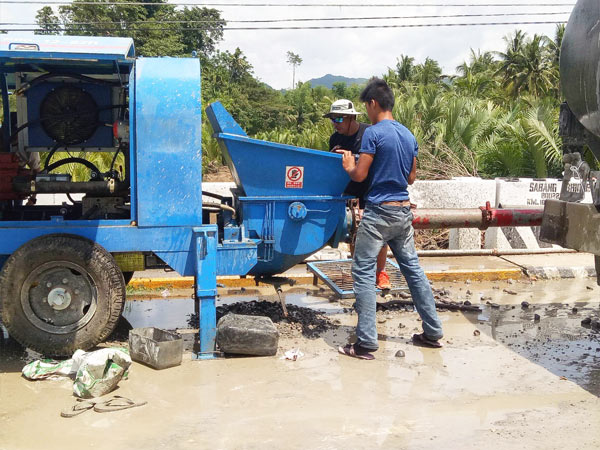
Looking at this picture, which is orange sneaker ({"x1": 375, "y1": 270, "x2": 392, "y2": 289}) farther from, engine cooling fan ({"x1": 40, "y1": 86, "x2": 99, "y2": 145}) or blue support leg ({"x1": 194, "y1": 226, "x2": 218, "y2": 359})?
engine cooling fan ({"x1": 40, "y1": 86, "x2": 99, "y2": 145})

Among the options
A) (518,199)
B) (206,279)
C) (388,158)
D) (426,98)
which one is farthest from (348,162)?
(426,98)

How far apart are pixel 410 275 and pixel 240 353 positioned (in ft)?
5.03

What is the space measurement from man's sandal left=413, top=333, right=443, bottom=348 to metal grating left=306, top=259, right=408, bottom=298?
2.34ft

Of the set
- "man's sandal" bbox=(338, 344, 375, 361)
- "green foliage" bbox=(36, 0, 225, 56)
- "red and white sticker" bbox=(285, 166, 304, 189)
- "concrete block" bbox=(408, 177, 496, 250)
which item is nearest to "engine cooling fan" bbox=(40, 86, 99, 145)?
"red and white sticker" bbox=(285, 166, 304, 189)

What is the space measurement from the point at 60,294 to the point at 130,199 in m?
0.89

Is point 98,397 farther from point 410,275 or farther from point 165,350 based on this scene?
point 410,275

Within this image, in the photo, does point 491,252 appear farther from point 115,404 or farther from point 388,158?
point 115,404

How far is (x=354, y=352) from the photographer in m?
5.20

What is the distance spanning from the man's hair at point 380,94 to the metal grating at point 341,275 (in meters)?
1.73

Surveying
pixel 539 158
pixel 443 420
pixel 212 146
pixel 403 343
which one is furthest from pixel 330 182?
pixel 212 146

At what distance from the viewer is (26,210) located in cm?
591

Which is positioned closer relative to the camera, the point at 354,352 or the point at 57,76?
the point at 354,352

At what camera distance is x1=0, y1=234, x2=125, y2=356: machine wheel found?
4.82 metres

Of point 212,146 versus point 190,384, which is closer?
point 190,384
